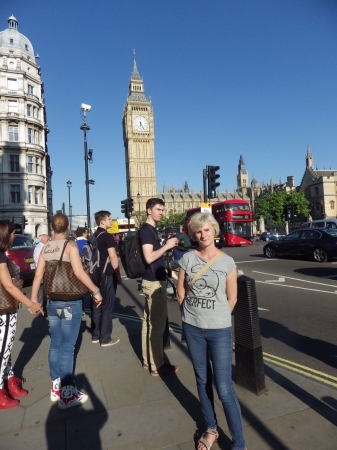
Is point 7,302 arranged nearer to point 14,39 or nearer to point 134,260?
point 134,260

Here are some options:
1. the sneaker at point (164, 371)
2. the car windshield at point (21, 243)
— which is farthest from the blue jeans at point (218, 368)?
the car windshield at point (21, 243)

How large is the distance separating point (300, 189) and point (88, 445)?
81710 millimetres

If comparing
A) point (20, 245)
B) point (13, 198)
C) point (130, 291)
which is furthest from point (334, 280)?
point (13, 198)

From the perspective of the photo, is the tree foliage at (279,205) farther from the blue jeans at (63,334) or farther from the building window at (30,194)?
the blue jeans at (63,334)

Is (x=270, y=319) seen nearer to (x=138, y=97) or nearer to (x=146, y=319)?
(x=146, y=319)

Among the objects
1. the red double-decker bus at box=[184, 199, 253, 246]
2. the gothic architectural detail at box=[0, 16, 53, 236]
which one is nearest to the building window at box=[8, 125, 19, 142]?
the gothic architectural detail at box=[0, 16, 53, 236]

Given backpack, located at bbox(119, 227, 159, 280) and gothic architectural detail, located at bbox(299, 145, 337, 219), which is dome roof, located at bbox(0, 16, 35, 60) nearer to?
backpack, located at bbox(119, 227, 159, 280)

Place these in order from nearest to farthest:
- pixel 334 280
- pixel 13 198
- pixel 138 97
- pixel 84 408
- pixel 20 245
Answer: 1. pixel 84 408
2. pixel 334 280
3. pixel 20 245
4. pixel 13 198
5. pixel 138 97

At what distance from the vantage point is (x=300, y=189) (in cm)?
7588

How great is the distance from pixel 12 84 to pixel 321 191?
200ft

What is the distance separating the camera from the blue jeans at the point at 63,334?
2965mm

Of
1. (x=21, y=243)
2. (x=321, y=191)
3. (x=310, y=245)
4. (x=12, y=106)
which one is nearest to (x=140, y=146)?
(x=321, y=191)

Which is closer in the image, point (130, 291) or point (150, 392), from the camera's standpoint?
point (150, 392)

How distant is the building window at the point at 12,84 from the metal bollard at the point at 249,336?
40.5 meters
